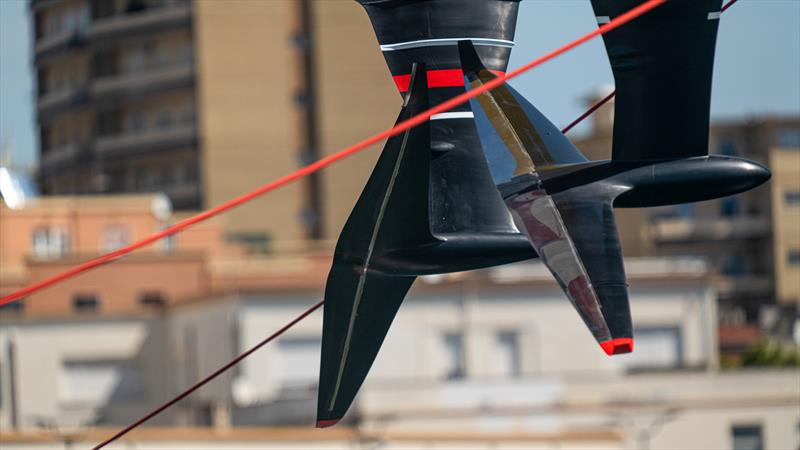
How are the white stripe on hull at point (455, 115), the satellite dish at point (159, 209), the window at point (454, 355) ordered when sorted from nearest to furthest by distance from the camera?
1. the white stripe on hull at point (455, 115)
2. the window at point (454, 355)
3. the satellite dish at point (159, 209)

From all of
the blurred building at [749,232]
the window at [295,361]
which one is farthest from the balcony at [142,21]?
the window at [295,361]

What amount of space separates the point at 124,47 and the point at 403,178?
→ 168ft

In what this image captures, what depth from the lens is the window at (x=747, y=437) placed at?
33.3 meters

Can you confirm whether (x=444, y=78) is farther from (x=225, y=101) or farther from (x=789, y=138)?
(x=789, y=138)

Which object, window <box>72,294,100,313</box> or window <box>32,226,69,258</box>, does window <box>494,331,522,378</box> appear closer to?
window <box>72,294,100,313</box>

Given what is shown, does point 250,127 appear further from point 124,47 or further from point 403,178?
point 403,178

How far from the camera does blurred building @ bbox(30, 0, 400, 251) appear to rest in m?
52.6

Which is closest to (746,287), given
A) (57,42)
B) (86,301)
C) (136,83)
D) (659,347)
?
(136,83)

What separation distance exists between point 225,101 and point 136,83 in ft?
→ 13.3

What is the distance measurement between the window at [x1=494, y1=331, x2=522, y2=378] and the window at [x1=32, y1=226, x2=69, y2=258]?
40.8 feet

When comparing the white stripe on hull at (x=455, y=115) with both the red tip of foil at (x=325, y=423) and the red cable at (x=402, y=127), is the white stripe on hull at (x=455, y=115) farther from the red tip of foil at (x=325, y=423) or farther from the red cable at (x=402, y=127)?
the red tip of foil at (x=325, y=423)

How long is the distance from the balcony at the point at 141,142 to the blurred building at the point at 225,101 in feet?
0.14

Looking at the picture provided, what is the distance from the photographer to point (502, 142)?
7.76 m

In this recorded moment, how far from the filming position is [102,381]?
1652 inches
